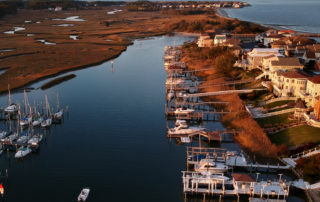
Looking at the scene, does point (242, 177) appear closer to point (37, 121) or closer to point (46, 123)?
point (46, 123)

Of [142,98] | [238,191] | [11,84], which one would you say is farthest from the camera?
Answer: [11,84]

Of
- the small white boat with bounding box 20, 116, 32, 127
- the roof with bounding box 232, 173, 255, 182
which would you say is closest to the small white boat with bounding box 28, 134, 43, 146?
the small white boat with bounding box 20, 116, 32, 127

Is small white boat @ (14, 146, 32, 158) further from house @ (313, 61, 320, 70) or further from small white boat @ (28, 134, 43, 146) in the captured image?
house @ (313, 61, 320, 70)

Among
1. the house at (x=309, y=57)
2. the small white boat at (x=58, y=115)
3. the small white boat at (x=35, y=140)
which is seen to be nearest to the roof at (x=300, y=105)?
the house at (x=309, y=57)

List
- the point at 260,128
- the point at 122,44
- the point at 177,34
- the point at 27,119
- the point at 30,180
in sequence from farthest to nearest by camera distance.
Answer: the point at 177,34, the point at 122,44, the point at 27,119, the point at 260,128, the point at 30,180

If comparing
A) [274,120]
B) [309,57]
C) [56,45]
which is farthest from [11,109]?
[56,45]

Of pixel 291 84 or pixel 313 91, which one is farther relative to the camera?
pixel 291 84

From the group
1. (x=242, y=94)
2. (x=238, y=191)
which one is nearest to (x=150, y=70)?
(x=242, y=94)

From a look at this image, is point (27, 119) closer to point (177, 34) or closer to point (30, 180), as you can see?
point (30, 180)
